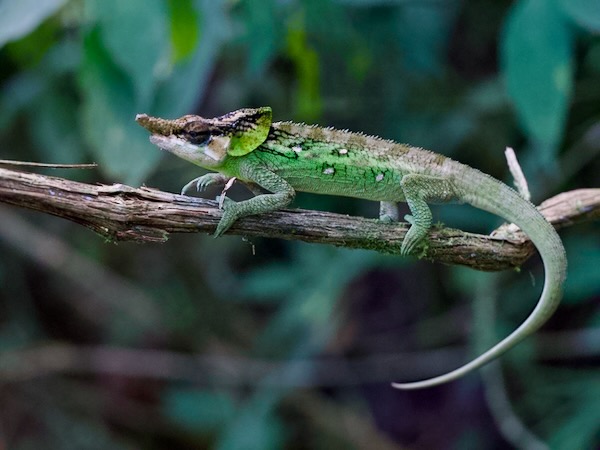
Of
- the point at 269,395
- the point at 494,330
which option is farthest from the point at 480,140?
the point at 269,395

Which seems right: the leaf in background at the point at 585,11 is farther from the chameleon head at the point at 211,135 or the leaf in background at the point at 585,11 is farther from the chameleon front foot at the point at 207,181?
the chameleon front foot at the point at 207,181

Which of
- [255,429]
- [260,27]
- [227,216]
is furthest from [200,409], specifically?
[227,216]

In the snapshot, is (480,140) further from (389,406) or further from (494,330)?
(389,406)

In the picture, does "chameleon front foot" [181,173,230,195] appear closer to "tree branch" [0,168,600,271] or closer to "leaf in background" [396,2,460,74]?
"tree branch" [0,168,600,271]

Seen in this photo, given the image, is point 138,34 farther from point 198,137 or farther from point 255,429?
point 255,429

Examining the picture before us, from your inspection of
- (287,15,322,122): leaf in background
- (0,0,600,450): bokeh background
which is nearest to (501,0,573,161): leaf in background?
(0,0,600,450): bokeh background
